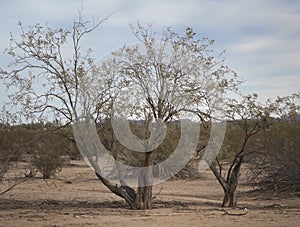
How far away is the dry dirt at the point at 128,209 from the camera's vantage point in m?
12.1

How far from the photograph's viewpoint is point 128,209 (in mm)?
14867

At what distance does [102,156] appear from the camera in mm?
15703

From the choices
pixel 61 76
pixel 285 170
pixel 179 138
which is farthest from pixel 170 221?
pixel 285 170

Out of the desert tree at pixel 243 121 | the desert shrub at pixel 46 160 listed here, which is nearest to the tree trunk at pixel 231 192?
the desert tree at pixel 243 121

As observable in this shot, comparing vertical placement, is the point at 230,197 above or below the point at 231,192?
below

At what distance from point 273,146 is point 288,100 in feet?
17.9

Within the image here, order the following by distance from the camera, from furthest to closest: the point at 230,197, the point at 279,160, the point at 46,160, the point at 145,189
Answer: the point at 46,160, the point at 279,160, the point at 230,197, the point at 145,189

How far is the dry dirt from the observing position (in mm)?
12070

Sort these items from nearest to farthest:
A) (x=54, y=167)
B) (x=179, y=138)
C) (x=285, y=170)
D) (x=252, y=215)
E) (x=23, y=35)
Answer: (x=252, y=215), (x=23, y=35), (x=179, y=138), (x=285, y=170), (x=54, y=167)

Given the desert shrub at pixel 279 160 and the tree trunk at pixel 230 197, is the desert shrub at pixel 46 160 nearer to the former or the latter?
the desert shrub at pixel 279 160

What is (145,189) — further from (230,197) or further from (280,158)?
(280,158)

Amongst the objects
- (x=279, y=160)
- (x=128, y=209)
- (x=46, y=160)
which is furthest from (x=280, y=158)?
(x=46, y=160)

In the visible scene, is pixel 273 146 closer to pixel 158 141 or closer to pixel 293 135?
pixel 293 135

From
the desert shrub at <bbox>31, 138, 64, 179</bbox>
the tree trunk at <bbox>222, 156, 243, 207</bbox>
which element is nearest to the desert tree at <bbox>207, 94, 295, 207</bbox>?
the tree trunk at <bbox>222, 156, 243, 207</bbox>
